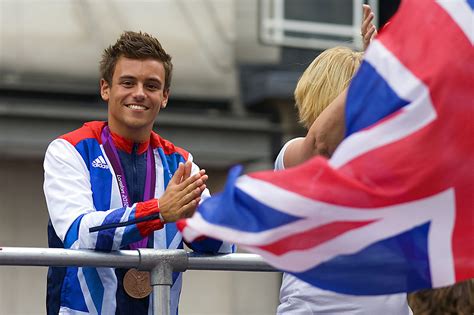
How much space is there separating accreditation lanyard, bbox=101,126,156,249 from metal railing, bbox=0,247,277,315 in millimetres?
325

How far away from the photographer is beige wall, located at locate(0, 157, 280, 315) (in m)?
13.5

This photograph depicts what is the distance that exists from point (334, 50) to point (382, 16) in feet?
32.9

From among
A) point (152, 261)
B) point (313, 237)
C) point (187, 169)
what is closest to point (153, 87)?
point (187, 169)

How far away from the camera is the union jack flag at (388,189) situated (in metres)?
4.11

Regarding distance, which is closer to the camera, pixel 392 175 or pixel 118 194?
pixel 392 175

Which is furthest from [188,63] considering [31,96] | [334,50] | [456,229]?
[456,229]

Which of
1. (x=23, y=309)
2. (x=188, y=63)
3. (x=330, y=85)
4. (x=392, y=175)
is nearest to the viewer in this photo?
(x=392, y=175)

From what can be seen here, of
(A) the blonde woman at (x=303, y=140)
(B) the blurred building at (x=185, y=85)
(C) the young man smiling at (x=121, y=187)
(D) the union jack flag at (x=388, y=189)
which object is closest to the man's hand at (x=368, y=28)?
(A) the blonde woman at (x=303, y=140)

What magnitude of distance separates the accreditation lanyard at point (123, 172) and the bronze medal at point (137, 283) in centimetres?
11

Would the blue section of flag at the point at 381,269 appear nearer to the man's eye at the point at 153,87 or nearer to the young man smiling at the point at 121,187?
the young man smiling at the point at 121,187

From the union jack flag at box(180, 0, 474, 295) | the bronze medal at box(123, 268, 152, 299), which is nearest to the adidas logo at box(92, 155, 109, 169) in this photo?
the bronze medal at box(123, 268, 152, 299)

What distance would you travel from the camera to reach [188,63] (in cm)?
1435

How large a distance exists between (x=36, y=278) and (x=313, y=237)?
380 inches

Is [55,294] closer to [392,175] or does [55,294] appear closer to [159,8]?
[392,175]
